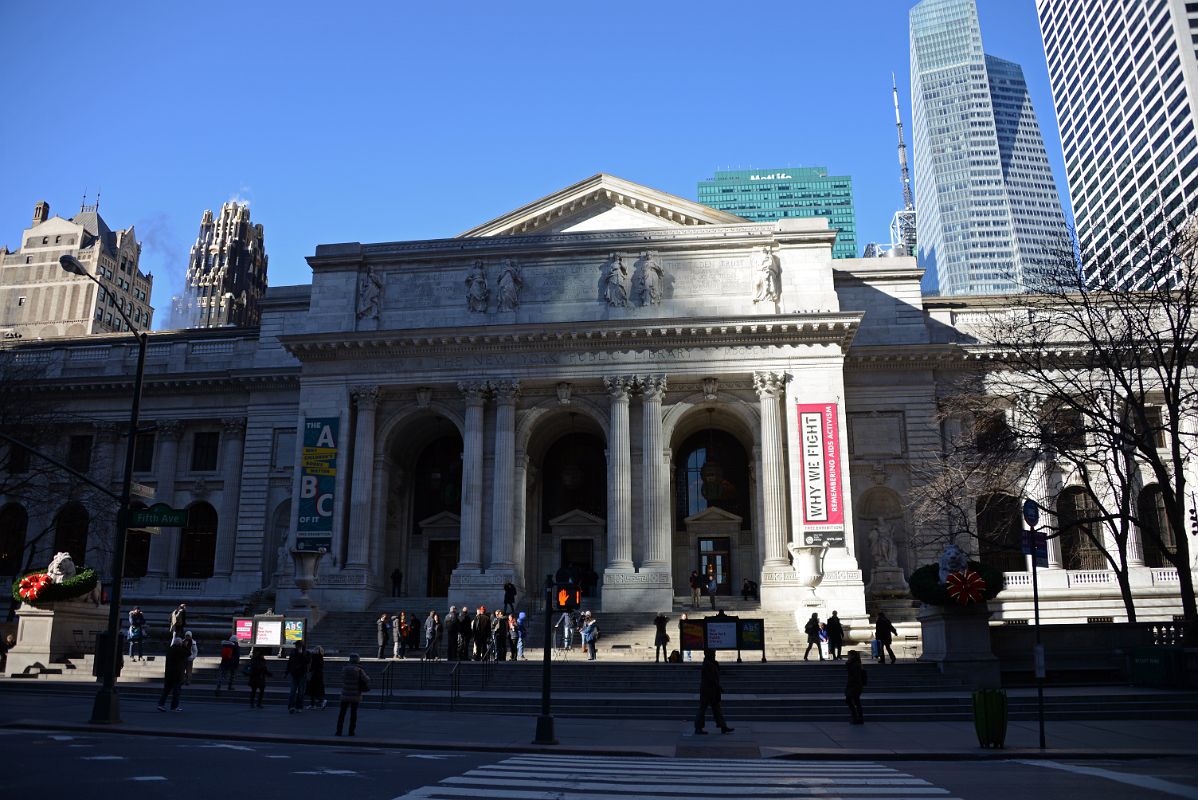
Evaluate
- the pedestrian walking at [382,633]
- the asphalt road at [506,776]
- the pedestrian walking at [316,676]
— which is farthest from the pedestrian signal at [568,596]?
the pedestrian walking at [382,633]

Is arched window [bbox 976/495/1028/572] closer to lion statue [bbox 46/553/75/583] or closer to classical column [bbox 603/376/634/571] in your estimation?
classical column [bbox 603/376/634/571]

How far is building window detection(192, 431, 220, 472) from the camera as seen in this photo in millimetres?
52438

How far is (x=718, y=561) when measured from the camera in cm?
4628

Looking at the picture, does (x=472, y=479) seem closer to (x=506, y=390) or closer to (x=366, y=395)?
(x=506, y=390)

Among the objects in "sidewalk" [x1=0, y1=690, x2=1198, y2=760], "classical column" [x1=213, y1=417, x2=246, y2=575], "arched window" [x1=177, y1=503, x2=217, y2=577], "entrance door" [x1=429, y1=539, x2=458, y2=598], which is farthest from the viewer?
"arched window" [x1=177, y1=503, x2=217, y2=577]

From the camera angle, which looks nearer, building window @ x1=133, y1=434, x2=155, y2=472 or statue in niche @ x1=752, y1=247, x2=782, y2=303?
statue in niche @ x1=752, y1=247, x2=782, y2=303

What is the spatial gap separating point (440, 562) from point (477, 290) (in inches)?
552

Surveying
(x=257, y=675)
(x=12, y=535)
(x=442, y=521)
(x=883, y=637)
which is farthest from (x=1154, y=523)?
(x=12, y=535)

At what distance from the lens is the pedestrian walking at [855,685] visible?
20.8 meters

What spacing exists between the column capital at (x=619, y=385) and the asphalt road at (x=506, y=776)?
27437mm

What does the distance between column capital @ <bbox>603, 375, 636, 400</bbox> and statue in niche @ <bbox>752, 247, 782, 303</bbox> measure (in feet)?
22.5

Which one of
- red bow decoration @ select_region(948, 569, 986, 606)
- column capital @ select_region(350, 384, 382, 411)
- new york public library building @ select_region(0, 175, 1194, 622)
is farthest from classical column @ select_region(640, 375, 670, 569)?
red bow decoration @ select_region(948, 569, 986, 606)

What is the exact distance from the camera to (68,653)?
1278 inches

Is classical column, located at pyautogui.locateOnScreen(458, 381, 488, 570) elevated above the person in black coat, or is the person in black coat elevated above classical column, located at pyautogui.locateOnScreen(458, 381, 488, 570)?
classical column, located at pyautogui.locateOnScreen(458, 381, 488, 570)
